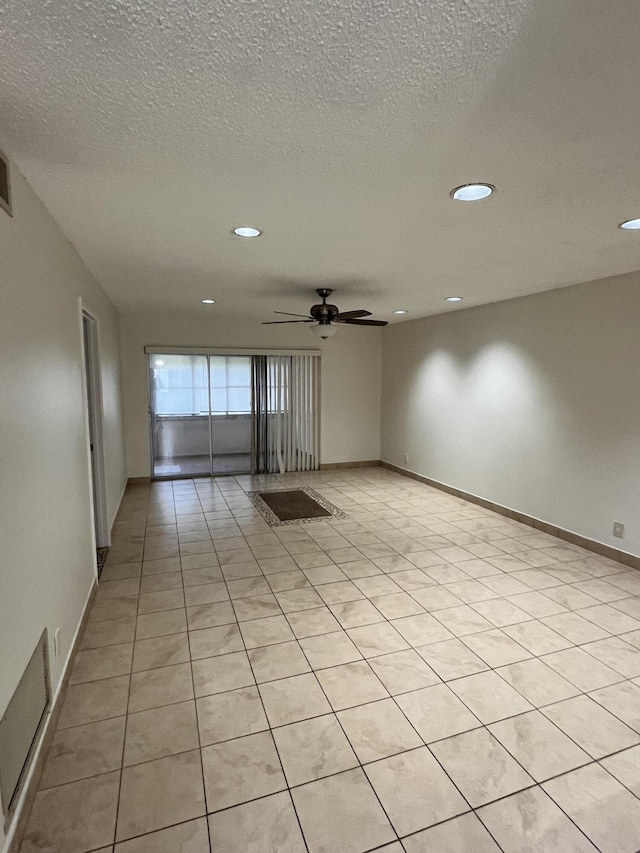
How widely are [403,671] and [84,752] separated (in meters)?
1.50

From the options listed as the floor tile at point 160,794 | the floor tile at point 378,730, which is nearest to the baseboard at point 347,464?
the floor tile at point 378,730

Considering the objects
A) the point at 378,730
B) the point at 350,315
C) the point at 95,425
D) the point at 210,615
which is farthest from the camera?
the point at 350,315

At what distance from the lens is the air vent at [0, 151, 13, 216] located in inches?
61.5

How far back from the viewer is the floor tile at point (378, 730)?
1.89 metres

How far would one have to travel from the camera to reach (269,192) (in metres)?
1.98

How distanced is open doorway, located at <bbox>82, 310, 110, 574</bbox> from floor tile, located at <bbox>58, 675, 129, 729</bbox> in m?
1.47

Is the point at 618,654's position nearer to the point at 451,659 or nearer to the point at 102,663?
the point at 451,659

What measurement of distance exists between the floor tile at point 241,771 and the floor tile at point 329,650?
0.55 m

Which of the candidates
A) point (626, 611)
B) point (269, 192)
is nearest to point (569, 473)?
point (626, 611)

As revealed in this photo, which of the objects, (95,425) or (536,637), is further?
(95,425)

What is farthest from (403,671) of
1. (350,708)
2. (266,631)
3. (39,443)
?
(39,443)

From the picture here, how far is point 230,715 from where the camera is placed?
6.81 ft

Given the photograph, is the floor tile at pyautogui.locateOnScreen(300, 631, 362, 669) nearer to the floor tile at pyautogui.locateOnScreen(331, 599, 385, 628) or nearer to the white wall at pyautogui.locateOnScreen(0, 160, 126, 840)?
the floor tile at pyautogui.locateOnScreen(331, 599, 385, 628)

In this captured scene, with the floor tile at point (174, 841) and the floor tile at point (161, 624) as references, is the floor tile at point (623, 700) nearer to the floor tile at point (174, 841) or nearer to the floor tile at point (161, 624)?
the floor tile at point (174, 841)
